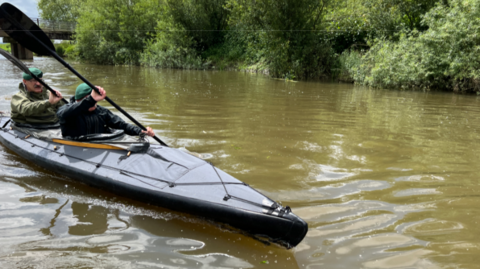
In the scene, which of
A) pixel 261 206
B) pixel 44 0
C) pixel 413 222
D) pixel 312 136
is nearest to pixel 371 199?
pixel 413 222

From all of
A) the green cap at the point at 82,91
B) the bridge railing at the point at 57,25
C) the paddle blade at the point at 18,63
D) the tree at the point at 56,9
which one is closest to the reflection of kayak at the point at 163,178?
the green cap at the point at 82,91

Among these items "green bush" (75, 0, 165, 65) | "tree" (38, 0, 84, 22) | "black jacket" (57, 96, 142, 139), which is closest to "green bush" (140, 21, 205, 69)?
"green bush" (75, 0, 165, 65)

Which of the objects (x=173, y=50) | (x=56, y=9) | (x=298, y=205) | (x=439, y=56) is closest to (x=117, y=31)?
(x=173, y=50)

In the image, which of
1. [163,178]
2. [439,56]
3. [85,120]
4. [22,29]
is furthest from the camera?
[439,56]

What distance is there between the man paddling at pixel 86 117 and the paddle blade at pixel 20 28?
4.40ft

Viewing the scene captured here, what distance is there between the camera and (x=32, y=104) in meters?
4.57

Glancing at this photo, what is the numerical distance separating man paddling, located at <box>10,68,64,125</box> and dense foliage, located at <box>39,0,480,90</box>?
11414mm

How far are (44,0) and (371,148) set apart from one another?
5940 cm

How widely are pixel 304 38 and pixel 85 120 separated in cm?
1424

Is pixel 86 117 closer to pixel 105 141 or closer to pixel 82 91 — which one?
pixel 82 91

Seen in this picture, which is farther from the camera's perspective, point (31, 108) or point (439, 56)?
point (439, 56)

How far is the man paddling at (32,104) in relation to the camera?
459cm

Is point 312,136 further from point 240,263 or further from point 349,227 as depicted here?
point 240,263

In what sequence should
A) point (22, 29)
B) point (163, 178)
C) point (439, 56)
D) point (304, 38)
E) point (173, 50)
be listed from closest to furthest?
point (163, 178)
point (22, 29)
point (439, 56)
point (304, 38)
point (173, 50)
